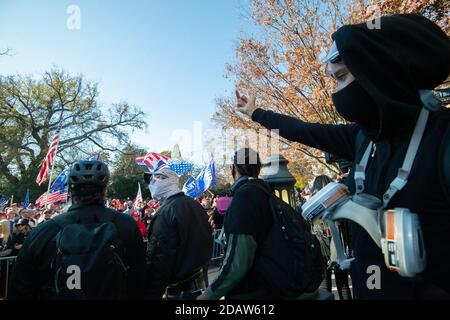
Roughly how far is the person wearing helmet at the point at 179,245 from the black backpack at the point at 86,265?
1.16 metres

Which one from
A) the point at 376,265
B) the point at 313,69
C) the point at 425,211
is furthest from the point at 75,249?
the point at 313,69

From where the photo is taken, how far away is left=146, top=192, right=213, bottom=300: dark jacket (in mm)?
3311

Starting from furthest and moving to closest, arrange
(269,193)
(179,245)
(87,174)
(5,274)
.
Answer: (5,274), (179,245), (269,193), (87,174)

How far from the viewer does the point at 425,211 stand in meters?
1.18

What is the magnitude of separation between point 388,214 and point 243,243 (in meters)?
1.20

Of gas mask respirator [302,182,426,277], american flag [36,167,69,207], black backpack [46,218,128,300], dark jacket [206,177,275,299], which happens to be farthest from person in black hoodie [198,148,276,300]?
american flag [36,167,69,207]

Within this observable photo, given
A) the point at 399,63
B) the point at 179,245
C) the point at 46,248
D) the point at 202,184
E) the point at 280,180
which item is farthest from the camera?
the point at 202,184

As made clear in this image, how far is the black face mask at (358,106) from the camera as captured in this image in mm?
1422

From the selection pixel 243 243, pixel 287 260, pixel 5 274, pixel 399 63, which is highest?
pixel 399 63

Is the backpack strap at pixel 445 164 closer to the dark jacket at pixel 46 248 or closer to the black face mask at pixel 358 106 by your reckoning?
the black face mask at pixel 358 106

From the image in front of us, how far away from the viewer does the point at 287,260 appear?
2.25 meters

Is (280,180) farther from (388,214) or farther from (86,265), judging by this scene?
(388,214)

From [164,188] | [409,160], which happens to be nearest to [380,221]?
[409,160]

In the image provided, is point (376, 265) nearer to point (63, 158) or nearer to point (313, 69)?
point (313, 69)
